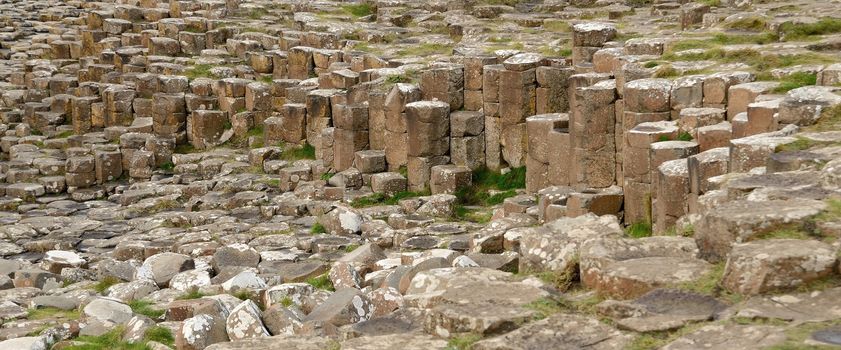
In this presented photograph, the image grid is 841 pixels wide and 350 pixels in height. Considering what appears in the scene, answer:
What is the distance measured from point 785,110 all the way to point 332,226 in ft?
28.5

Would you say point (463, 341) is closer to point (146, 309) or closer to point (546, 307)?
point (546, 307)

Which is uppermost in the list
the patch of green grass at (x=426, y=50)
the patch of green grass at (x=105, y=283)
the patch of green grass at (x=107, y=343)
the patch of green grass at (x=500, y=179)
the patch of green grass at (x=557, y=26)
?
the patch of green grass at (x=557, y=26)

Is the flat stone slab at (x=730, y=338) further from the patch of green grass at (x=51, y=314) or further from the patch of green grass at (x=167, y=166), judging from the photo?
the patch of green grass at (x=167, y=166)

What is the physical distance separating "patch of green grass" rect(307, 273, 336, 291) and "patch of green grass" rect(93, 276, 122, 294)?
291 cm

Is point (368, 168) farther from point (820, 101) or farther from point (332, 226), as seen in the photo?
point (820, 101)

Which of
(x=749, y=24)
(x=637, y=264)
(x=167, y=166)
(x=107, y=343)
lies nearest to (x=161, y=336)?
(x=107, y=343)

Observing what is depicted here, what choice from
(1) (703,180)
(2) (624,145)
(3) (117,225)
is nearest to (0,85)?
(3) (117,225)

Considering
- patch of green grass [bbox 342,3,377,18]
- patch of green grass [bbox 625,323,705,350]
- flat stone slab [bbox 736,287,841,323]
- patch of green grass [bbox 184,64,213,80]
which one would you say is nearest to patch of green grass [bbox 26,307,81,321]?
patch of green grass [bbox 625,323,705,350]

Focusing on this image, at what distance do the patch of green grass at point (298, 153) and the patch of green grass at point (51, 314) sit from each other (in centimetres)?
1103

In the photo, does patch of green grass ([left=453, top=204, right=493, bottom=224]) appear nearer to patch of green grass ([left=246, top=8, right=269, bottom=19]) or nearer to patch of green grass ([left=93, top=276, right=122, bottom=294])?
patch of green grass ([left=93, top=276, right=122, bottom=294])

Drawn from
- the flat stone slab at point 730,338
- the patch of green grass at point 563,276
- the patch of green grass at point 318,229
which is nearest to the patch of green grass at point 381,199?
the patch of green grass at point 318,229

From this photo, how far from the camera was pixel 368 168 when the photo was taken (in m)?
23.8

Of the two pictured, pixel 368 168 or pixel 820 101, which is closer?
pixel 820 101

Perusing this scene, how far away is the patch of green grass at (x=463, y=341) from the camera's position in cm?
843
